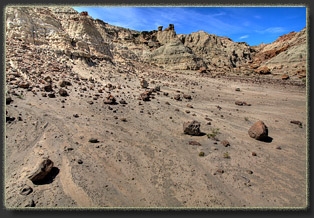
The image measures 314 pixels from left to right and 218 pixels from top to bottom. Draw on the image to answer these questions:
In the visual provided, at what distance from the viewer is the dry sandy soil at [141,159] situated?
3.49 meters

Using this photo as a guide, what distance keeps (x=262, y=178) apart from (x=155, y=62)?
3188 centimetres

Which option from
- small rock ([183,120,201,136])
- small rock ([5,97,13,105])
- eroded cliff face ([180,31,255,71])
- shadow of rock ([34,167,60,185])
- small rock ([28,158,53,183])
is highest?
eroded cliff face ([180,31,255,71])

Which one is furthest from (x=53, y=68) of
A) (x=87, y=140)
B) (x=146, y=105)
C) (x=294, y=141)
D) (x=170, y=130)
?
(x=294, y=141)

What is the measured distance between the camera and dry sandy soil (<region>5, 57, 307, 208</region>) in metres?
3.49

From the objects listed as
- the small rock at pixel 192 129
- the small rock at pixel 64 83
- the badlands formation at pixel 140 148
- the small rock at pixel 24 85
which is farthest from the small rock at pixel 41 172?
the small rock at pixel 64 83

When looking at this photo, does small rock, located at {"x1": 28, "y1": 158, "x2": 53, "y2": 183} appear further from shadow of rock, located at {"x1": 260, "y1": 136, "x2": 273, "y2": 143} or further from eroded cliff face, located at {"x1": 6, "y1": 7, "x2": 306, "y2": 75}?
eroded cliff face, located at {"x1": 6, "y1": 7, "x2": 306, "y2": 75}

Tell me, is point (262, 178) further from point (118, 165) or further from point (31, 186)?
point (31, 186)

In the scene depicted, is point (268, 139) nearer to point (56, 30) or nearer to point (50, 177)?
point (50, 177)

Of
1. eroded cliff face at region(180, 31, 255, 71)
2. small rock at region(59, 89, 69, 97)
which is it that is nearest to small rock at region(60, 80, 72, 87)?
small rock at region(59, 89, 69, 97)

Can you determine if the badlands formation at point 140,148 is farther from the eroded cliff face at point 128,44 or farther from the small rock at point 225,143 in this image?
the eroded cliff face at point 128,44

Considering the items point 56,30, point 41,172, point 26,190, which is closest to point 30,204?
point 26,190

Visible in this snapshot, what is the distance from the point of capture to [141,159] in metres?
4.66

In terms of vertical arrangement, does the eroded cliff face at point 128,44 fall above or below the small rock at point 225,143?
above

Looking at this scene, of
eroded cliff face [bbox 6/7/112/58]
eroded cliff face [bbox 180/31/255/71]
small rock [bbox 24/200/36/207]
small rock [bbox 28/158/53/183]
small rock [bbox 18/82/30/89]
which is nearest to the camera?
small rock [bbox 24/200/36/207]
